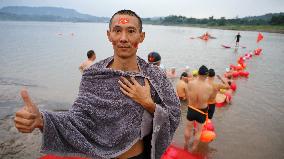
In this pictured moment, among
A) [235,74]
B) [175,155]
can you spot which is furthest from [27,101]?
[235,74]

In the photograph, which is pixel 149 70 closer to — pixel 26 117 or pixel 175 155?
pixel 26 117

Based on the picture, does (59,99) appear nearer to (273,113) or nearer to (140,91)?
(273,113)

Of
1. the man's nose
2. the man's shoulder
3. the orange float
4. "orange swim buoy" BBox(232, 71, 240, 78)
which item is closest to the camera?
the man's nose

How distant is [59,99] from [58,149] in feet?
29.5

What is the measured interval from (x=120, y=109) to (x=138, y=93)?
0.68 feet

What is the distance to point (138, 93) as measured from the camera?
7.14ft

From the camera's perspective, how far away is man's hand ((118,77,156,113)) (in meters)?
2.18

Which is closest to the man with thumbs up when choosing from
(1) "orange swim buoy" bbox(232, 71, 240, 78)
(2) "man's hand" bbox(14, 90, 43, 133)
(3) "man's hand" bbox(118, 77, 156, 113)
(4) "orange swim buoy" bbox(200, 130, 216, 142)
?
(3) "man's hand" bbox(118, 77, 156, 113)

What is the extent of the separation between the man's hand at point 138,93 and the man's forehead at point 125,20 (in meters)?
0.48

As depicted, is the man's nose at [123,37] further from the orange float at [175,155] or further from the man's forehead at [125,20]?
the orange float at [175,155]

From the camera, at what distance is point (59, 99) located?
10742 mm

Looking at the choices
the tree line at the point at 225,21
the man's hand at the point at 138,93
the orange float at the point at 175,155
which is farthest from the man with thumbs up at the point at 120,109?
the tree line at the point at 225,21

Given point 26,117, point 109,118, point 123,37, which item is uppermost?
point 123,37

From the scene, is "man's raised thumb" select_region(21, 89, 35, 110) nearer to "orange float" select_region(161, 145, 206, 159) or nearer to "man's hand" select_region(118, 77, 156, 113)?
"man's hand" select_region(118, 77, 156, 113)
